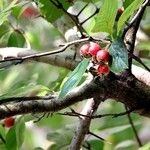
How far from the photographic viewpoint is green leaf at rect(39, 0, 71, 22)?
3.13ft

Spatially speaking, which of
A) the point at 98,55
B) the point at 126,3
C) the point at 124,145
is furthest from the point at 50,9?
the point at 124,145

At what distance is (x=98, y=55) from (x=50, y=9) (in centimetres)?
33

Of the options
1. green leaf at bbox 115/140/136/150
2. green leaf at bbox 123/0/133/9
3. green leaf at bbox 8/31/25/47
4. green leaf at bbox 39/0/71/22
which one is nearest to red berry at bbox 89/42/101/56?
green leaf at bbox 123/0/133/9

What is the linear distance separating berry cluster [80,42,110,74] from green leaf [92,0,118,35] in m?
0.03

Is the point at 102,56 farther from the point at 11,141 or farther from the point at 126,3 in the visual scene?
the point at 11,141

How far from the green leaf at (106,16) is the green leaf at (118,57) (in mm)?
30

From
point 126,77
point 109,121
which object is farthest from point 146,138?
point 126,77

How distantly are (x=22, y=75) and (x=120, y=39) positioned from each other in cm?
99

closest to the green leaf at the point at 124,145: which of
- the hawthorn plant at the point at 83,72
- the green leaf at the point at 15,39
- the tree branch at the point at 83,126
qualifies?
the hawthorn plant at the point at 83,72

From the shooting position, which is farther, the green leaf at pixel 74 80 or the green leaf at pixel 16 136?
the green leaf at pixel 16 136

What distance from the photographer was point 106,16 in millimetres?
674

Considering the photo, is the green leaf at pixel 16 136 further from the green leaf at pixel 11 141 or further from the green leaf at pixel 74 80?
the green leaf at pixel 74 80

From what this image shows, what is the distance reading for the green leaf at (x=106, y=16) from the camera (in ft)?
2.14

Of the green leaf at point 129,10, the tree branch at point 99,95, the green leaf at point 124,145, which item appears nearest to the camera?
the green leaf at point 129,10
